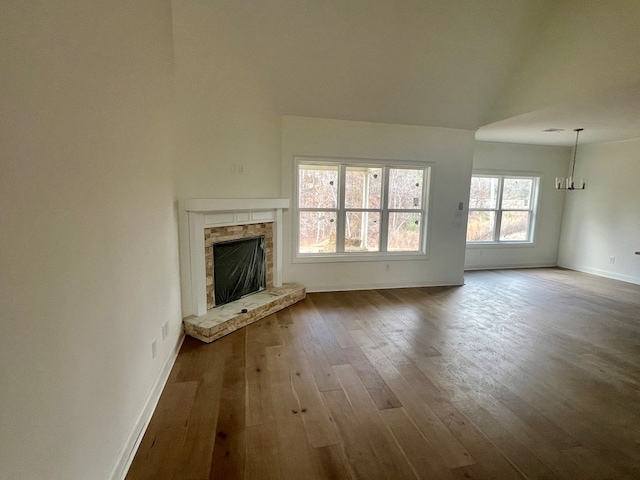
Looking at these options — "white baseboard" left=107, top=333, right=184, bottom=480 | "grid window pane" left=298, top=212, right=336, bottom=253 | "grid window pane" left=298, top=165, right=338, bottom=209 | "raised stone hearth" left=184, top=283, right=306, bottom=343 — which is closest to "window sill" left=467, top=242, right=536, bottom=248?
"grid window pane" left=298, top=212, right=336, bottom=253

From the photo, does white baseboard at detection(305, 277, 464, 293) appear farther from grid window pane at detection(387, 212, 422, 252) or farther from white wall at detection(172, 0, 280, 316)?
white wall at detection(172, 0, 280, 316)

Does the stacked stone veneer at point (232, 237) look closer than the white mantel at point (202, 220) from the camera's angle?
No

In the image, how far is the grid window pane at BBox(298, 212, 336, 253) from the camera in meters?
4.77

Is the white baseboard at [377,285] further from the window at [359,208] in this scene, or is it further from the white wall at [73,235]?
the white wall at [73,235]

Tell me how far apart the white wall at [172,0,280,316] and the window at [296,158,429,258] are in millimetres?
880

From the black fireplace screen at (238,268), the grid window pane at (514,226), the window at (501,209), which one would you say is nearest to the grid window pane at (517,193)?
the window at (501,209)

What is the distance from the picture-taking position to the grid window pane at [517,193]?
21.8ft

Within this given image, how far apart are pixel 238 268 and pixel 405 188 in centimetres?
298

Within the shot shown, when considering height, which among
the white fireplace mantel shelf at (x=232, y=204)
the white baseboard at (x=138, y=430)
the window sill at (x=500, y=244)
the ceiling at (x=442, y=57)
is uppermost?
the ceiling at (x=442, y=57)

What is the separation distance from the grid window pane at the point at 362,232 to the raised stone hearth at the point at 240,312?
1.15m

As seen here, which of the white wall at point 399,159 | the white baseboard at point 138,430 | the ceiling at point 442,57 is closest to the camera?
the white baseboard at point 138,430

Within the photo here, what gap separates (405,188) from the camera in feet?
16.7

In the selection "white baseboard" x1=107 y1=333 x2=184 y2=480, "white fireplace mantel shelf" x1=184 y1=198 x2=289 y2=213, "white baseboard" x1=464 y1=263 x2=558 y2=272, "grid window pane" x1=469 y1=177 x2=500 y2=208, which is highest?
"grid window pane" x1=469 y1=177 x2=500 y2=208

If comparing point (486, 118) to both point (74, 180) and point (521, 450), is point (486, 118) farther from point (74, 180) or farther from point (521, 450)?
point (74, 180)
